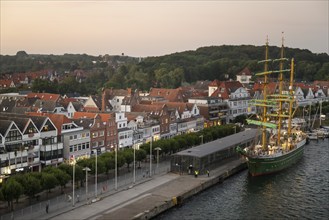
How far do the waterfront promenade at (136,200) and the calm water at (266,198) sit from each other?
127 cm

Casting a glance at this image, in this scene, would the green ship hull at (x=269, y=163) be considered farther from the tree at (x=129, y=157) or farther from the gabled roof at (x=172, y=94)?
the gabled roof at (x=172, y=94)

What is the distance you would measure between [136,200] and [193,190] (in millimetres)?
8789

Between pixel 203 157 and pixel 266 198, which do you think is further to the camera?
pixel 203 157

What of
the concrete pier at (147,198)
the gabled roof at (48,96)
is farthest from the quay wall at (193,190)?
the gabled roof at (48,96)

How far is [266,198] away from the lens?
5803cm

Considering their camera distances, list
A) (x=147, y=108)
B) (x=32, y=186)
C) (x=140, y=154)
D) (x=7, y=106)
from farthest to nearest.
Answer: (x=147, y=108) < (x=7, y=106) < (x=140, y=154) < (x=32, y=186)

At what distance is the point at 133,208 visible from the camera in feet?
156

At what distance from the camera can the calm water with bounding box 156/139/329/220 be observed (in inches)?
1991

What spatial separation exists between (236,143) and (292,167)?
10.3 meters

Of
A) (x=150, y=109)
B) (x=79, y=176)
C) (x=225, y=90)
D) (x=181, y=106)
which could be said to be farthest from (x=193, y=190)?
(x=225, y=90)

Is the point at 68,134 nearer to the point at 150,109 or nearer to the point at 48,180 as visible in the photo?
the point at 48,180

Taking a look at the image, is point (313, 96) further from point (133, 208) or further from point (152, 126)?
point (133, 208)

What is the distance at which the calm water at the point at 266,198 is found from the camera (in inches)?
1991

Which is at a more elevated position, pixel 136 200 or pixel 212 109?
pixel 212 109
